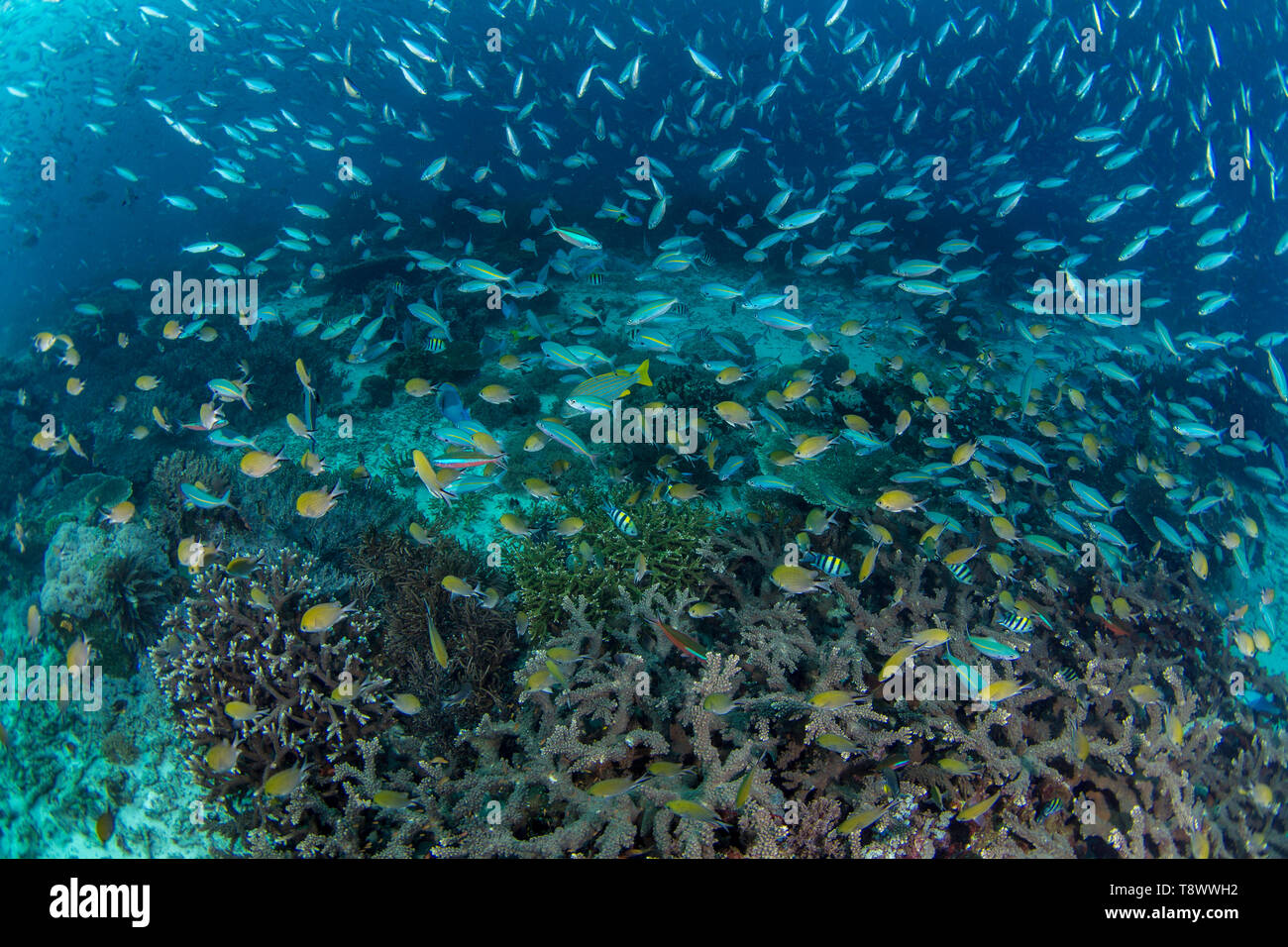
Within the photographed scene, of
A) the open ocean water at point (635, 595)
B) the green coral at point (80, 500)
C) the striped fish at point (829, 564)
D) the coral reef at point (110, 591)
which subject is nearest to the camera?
the open ocean water at point (635, 595)

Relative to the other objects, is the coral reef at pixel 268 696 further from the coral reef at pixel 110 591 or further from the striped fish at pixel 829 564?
the striped fish at pixel 829 564

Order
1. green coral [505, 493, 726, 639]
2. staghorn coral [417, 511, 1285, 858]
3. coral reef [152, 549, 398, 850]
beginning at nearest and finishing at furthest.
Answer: staghorn coral [417, 511, 1285, 858], coral reef [152, 549, 398, 850], green coral [505, 493, 726, 639]

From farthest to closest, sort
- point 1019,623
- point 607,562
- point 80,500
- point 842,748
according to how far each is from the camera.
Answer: point 80,500
point 607,562
point 1019,623
point 842,748

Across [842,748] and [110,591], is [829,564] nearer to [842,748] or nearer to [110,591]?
[842,748]

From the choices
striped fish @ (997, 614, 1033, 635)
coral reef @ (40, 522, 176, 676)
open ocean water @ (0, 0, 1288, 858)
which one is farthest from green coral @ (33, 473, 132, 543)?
striped fish @ (997, 614, 1033, 635)

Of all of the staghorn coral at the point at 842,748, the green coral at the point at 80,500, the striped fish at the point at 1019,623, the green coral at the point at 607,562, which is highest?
the green coral at the point at 80,500

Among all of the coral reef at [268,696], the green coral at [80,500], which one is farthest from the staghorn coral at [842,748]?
the green coral at [80,500]

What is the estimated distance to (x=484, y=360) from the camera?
10930mm

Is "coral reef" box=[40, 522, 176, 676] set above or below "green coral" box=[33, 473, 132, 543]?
below

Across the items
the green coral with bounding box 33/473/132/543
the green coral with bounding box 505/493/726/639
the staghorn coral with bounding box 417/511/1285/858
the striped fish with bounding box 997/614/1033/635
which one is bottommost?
the staghorn coral with bounding box 417/511/1285/858

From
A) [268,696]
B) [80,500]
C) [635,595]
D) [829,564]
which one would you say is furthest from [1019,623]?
[80,500]

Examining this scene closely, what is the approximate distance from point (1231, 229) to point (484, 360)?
41.4 feet

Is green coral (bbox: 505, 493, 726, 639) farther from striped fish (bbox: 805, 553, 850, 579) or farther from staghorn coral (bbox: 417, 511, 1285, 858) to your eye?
→ striped fish (bbox: 805, 553, 850, 579)
